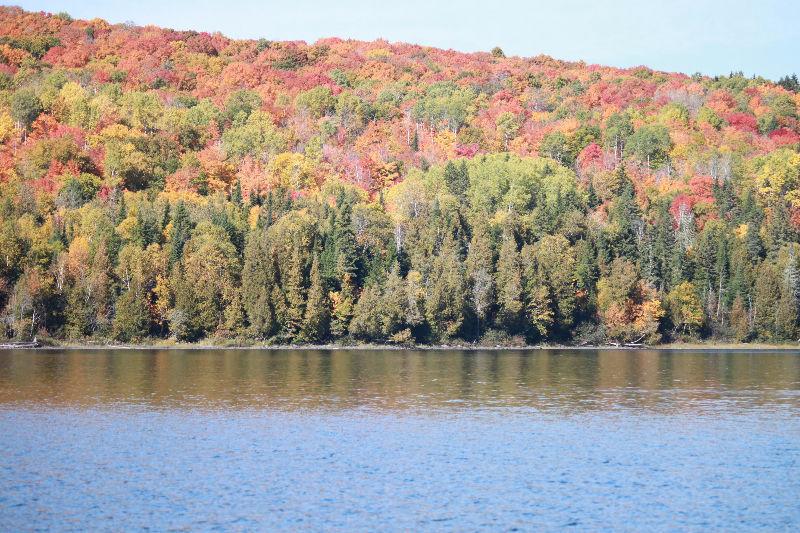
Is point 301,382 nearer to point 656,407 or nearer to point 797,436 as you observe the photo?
point 656,407

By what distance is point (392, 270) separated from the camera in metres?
127

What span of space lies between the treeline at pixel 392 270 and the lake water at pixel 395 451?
132ft

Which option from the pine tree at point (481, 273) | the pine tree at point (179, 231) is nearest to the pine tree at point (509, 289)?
the pine tree at point (481, 273)

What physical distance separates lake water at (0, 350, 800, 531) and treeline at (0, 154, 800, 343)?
40.1 m

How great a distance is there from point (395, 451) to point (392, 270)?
84136mm

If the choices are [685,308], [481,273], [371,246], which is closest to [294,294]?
[371,246]

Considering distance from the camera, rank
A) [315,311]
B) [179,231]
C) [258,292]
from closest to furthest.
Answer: [258,292]
[315,311]
[179,231]

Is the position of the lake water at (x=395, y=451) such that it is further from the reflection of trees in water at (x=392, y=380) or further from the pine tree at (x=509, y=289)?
the pine tree at (x=509, y=289)

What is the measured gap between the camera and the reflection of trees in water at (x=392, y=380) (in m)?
61.5

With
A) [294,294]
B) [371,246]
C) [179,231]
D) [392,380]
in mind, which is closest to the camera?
[392,380]

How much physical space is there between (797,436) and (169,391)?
137 ft

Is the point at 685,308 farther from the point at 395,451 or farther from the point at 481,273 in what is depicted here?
the point at 395,451

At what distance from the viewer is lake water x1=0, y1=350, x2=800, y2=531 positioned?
105 ft

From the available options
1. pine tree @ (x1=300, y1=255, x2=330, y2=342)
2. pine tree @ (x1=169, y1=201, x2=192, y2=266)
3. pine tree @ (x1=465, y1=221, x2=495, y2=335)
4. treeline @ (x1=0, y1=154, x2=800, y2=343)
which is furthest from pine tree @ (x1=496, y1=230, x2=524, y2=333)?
pine tree @ (x1=169, y1=201, x2=192, y2=266)
